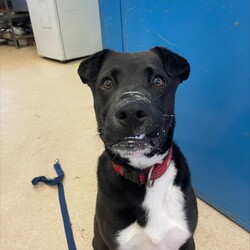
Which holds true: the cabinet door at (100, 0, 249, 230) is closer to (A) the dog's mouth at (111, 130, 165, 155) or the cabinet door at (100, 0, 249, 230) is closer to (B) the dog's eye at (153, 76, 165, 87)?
(B) the dog's eye at (153, 76, 165, 87)

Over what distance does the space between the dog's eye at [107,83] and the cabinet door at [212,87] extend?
0.51 metres

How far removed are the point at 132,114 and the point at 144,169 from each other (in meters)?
0.28

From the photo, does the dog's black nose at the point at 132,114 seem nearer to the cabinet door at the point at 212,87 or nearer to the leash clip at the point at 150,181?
the leash clip at the point at 150,181

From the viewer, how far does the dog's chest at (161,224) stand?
0.92 metres

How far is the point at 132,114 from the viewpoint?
2.26ft

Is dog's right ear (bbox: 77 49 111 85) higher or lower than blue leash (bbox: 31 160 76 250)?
higher

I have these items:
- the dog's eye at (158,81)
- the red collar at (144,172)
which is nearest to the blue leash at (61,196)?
the red collar at (144,172)

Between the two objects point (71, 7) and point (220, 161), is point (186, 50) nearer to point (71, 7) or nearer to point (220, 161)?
point (220, 161)

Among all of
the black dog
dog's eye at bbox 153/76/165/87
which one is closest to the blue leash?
the black dog

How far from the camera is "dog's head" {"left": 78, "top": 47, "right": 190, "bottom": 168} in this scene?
72 cm

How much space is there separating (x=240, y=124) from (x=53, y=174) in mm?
1155

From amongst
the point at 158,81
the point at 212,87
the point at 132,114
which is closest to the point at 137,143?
the point at 132,114

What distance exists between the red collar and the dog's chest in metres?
0.03

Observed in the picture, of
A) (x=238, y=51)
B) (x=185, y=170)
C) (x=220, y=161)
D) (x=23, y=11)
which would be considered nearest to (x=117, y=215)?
(x=185, y=170)
